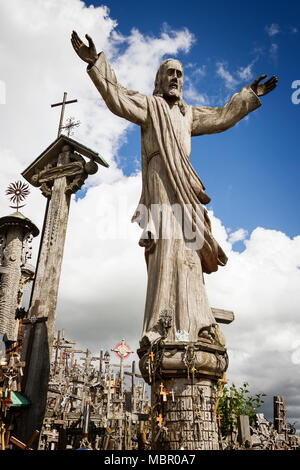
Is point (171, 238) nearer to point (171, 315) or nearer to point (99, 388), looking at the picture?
point (171, 315)

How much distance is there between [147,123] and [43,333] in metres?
3.54

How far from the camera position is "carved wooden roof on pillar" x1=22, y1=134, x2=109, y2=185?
7.40 meters

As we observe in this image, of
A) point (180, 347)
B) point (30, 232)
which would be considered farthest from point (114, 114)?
point (30, 232)

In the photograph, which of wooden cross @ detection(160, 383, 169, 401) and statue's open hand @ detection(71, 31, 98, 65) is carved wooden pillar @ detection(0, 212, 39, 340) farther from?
wooden cross @ detection(160, 383, 169, 401)

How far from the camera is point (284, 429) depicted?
32.9 feet

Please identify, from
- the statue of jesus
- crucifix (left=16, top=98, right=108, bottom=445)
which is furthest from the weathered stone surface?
crucifix (left=16, top=98, right=108, bottom=445)

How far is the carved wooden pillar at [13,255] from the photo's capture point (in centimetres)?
1016

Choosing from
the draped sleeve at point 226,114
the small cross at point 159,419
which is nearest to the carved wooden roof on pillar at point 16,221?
the draped sleeve at point 226,114

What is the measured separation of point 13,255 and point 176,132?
22.2 feet

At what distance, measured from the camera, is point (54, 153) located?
7.74 meters

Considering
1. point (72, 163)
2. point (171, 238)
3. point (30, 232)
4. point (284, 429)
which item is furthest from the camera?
point (30, 232)

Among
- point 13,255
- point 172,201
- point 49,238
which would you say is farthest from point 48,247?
point 13,255

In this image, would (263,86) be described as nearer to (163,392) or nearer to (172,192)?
(172,192)

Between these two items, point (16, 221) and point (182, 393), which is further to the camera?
point (16, 221)
